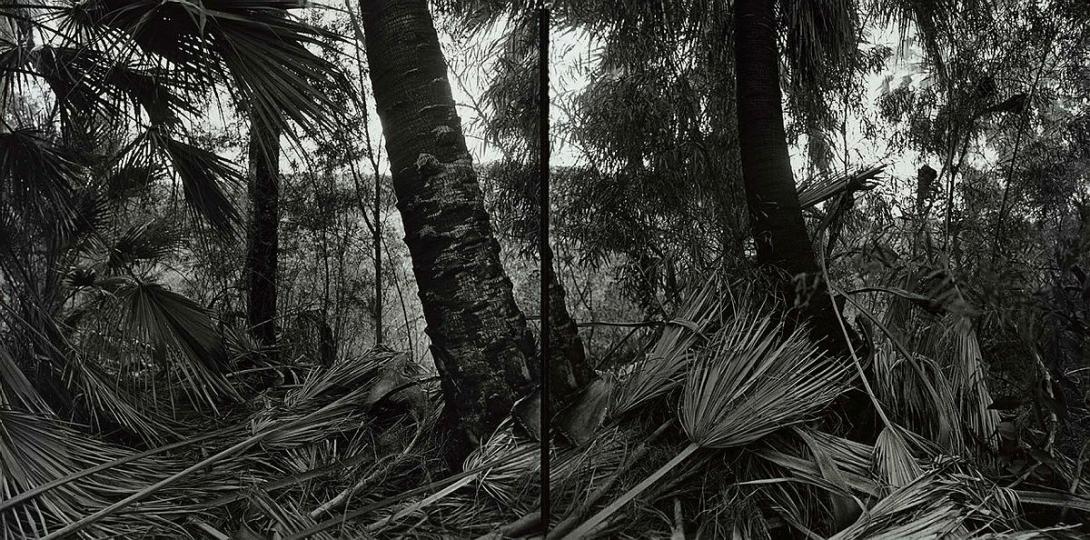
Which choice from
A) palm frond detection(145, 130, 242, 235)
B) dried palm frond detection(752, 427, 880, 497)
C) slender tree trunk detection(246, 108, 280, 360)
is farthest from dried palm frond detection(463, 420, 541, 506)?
slender tree trunk detection(246, 108, 280, 360)

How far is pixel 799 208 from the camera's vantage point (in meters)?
2.56

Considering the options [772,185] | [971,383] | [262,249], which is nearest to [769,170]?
[772,185]

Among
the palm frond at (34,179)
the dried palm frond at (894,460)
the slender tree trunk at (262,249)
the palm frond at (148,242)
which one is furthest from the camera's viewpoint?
the slender tree trunk at (262,249)

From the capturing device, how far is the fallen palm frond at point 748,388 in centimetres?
188

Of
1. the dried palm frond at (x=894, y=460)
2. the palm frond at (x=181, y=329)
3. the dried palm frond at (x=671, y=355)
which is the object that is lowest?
the dried palm frond at (x=894, y=460)

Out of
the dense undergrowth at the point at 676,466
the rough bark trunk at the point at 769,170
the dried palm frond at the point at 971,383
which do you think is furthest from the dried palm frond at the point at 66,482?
the dried palm frond at the point at 971,383

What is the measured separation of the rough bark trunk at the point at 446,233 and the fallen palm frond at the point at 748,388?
1.92 ft

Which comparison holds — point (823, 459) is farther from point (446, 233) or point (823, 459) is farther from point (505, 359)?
point (446, 233)

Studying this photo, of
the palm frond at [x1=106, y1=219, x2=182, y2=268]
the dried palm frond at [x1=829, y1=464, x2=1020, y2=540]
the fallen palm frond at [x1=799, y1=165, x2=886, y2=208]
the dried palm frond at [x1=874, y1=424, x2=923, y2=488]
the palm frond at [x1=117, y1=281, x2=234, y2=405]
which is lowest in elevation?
the dried palm frond at [x1=829, y1=464, x2=1020, y2=540]

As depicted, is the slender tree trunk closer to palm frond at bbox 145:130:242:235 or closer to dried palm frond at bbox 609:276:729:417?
palm frond at bbox 145:130:242:235

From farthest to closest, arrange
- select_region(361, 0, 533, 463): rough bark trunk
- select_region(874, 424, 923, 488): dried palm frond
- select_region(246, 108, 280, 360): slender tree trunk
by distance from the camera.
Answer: select_region(246, 108, 280, 360): slender tree trunk, select_region(361, 0, 533, 463): rough bark trunk, select_region(874, 424, 923, 488): dried palm frond

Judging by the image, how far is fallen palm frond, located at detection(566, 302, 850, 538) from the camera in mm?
1884

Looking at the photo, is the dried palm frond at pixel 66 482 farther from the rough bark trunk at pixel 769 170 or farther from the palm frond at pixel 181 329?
Answer: the rough bark trunk at pixel 769 170

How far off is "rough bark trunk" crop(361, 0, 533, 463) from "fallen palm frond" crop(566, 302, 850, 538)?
58 centimetres
